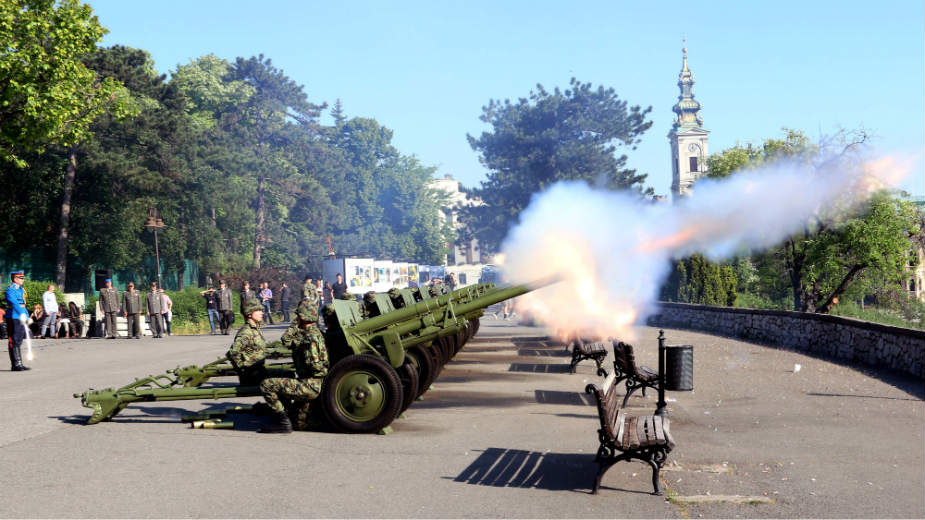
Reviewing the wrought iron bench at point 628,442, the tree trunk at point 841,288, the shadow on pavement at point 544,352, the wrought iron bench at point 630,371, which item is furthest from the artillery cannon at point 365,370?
the tree trunk at point 841,288

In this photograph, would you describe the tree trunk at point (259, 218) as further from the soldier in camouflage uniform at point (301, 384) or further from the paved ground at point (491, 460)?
the soldier in camouflage uniform at point (301, 384)

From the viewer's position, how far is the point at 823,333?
19.5m

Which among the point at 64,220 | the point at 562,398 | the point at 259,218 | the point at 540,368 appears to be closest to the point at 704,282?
the point at 540,368

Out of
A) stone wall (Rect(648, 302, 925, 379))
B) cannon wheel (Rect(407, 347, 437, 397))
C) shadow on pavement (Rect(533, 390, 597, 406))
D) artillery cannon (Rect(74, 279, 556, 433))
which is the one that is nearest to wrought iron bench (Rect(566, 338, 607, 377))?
shadow on pavement (Rect(533, 390, 597, 406))

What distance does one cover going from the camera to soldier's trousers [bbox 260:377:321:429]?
32.8ft

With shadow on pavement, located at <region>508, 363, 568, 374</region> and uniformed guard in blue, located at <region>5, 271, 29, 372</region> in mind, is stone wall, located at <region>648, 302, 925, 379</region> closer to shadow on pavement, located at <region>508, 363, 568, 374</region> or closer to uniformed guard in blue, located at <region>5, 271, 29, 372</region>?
shadow on pavement, located at <region>508, 363, 568, 374</region>

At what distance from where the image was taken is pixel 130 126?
4353 centimetres

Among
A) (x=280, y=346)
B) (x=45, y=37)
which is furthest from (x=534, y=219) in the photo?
(x=45, y=37)

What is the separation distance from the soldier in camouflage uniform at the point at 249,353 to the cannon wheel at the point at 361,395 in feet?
5.05

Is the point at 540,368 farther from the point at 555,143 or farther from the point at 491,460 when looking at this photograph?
the point at 555,143

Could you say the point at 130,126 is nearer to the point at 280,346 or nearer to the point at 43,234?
the point at 43,234

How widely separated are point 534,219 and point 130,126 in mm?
30487

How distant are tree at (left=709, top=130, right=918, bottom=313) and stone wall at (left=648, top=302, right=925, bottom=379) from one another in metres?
6.45

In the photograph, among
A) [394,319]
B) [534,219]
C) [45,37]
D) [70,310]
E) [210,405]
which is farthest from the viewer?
[70,310]
